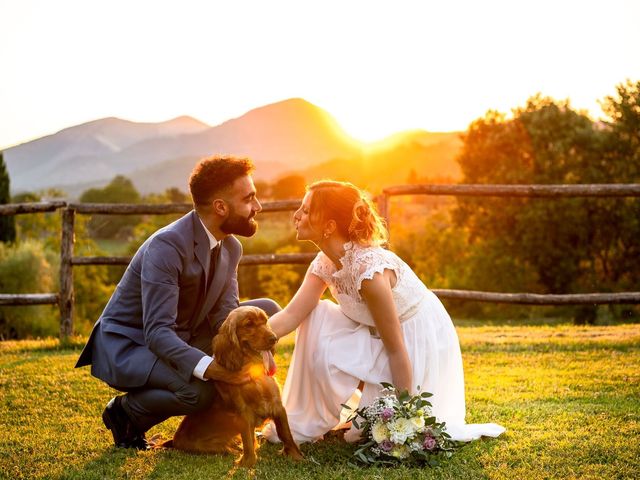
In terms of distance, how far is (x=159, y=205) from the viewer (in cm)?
885

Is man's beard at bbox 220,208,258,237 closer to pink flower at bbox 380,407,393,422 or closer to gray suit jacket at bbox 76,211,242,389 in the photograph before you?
gray suit jacket at bbox 76,211,242,389

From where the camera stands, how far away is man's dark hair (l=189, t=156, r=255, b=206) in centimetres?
441

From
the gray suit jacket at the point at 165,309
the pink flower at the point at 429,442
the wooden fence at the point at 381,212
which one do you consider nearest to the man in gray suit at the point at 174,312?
the gray suit jacket at the point at 165,309

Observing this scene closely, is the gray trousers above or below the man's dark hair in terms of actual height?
below

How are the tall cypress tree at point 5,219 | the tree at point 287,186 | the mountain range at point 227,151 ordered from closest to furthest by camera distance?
the tall cypress tree at point 5,219 → the tree at point 287,186 → the mountain range at point 227,151

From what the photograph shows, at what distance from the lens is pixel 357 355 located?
4496 millimetres

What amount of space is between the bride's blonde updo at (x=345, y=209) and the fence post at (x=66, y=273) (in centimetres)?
542

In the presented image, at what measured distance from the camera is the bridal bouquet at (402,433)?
401cm

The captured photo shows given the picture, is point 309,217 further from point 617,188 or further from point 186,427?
point 617,188

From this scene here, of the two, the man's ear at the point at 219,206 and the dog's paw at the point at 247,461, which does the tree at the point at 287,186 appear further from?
the dog's paw at the point at 247,461

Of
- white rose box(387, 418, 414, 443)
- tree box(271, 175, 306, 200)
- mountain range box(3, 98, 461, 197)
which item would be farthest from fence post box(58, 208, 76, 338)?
tree box(271, 175, 306, 200)

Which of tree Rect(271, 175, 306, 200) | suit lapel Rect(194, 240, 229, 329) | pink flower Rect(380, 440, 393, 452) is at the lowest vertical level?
pink flower Rect(380, 440, 393, 452)

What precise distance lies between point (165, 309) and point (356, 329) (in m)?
1.26

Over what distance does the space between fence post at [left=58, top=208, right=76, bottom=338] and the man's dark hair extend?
16.5 feet
